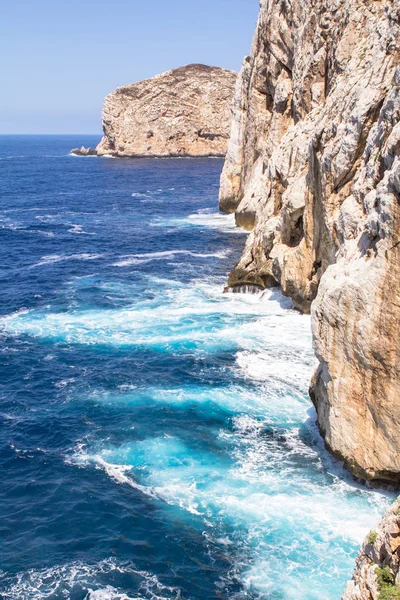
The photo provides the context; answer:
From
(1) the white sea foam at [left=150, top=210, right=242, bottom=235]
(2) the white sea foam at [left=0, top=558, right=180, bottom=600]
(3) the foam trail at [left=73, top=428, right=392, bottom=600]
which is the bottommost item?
(2) the white sea foam at [left=0, top=558, right=180, bottom=600]

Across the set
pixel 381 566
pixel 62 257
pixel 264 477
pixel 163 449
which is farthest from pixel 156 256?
pixel 381 566

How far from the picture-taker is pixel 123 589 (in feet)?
78.7

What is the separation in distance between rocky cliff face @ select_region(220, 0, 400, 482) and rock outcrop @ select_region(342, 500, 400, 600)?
43.4ft

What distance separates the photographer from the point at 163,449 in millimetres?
33531

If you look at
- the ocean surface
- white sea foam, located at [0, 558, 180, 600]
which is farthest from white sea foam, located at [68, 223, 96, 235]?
white sea foam, located at [0, 558, 180, 600]

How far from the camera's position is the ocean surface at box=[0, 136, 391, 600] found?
82.2 feet

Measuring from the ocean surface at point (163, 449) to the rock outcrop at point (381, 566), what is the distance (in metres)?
10.5

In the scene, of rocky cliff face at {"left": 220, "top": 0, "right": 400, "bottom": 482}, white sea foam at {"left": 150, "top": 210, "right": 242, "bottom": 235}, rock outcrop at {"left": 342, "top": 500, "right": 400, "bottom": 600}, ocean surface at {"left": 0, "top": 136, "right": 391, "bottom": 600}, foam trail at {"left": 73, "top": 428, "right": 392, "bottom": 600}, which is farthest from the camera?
white sea foam at {"left": 150, "top": 210, "right": 242, "bottom": 235}

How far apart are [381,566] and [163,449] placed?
69.8 ft

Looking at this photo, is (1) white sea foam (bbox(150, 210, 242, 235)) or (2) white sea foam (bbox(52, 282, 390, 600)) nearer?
(2) white sea foam (bbox(52, 282, 390, 600))

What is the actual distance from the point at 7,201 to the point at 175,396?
90.8m

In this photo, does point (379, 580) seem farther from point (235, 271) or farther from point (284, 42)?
point (284, 42)

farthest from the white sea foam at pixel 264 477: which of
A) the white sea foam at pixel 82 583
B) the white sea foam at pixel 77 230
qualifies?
the white sea foam at pixel 77 230

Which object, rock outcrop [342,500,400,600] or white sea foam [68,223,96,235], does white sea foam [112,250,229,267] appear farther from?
rock outcrop [342,500,400,600]
